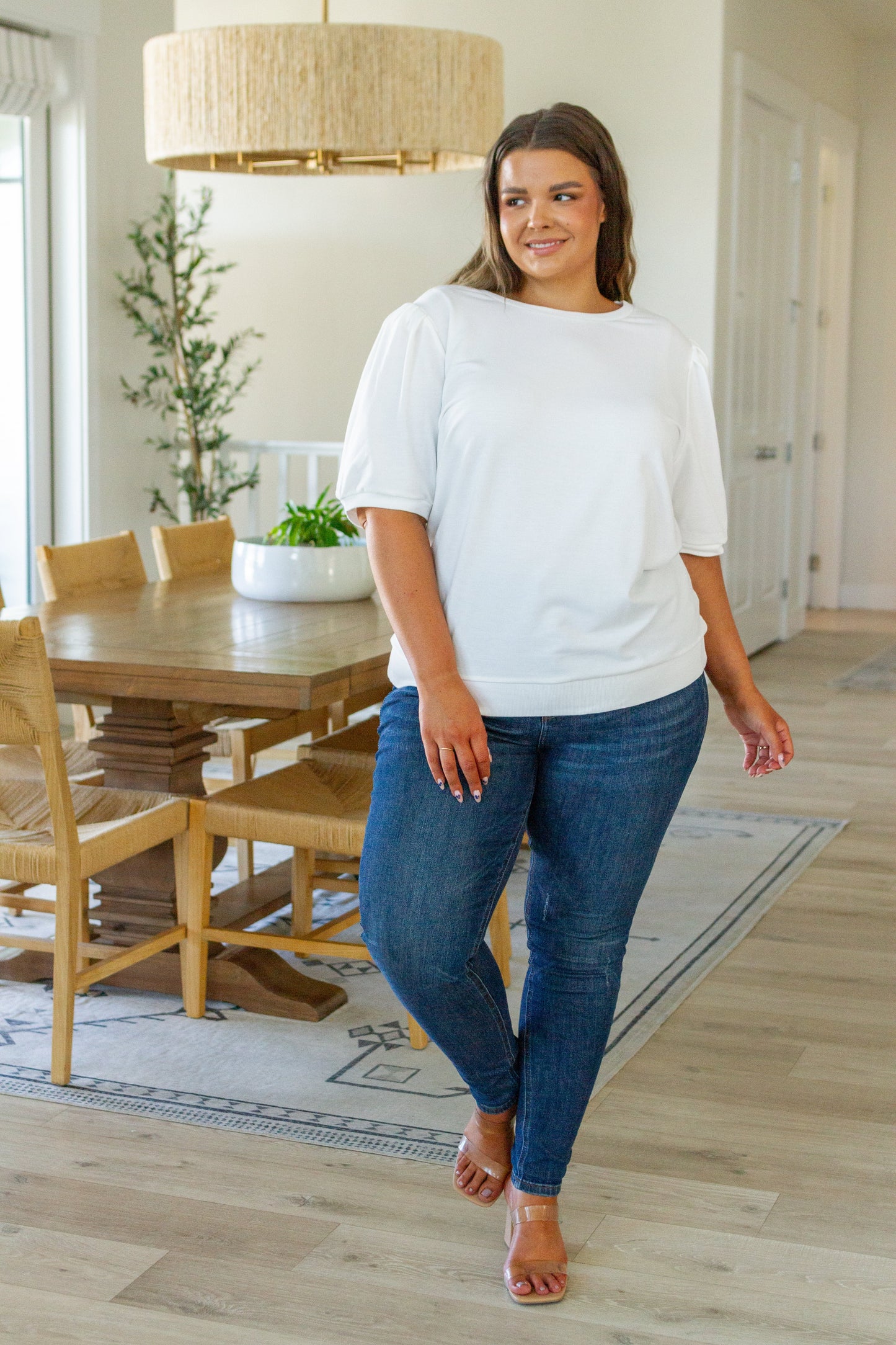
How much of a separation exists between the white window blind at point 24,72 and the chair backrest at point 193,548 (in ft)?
5.07

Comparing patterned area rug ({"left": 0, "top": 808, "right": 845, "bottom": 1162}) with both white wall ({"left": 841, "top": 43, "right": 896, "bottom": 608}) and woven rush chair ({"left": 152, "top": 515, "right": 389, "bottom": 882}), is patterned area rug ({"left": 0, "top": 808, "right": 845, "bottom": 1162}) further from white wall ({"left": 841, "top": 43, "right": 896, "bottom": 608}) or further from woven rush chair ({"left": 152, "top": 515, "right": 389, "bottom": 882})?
white wall ({"left": 841, "top": 43, "right": 896, "bottom": 608})

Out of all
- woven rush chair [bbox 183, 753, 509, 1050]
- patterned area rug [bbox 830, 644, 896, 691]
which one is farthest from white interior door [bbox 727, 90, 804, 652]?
woven rush chair [bbox 183, 753, 509, 1050]

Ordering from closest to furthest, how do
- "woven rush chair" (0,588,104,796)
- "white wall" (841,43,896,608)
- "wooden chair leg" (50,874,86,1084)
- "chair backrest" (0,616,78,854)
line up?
"chair backrest" (0,616,78,854) → "wooden chair leg" (50,874,86,1084) → "woven rush chair" (0,588,104,796) → "white wall" (841,43,896,608)

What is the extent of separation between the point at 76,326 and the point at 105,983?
279 centimetres

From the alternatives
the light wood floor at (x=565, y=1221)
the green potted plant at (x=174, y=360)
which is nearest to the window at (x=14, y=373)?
the green potted plant at (x=174, y=360)

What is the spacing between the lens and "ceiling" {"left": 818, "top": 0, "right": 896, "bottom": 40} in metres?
6.97

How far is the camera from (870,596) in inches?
335

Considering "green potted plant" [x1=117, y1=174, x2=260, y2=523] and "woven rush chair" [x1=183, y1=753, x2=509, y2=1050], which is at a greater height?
"green potted plant" [x1=117, y1=174, x2=260, y2=523]

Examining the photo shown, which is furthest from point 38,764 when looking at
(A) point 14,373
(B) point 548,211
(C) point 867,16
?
(C) point 867,16

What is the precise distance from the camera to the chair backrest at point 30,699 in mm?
2334

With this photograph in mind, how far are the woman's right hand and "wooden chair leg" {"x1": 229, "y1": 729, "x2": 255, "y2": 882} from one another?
6.19ft

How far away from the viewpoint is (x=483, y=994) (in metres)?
1.78

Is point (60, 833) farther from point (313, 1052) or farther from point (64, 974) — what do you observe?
point (313, 1052)

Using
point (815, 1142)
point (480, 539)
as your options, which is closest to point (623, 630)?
point (480, 539)
